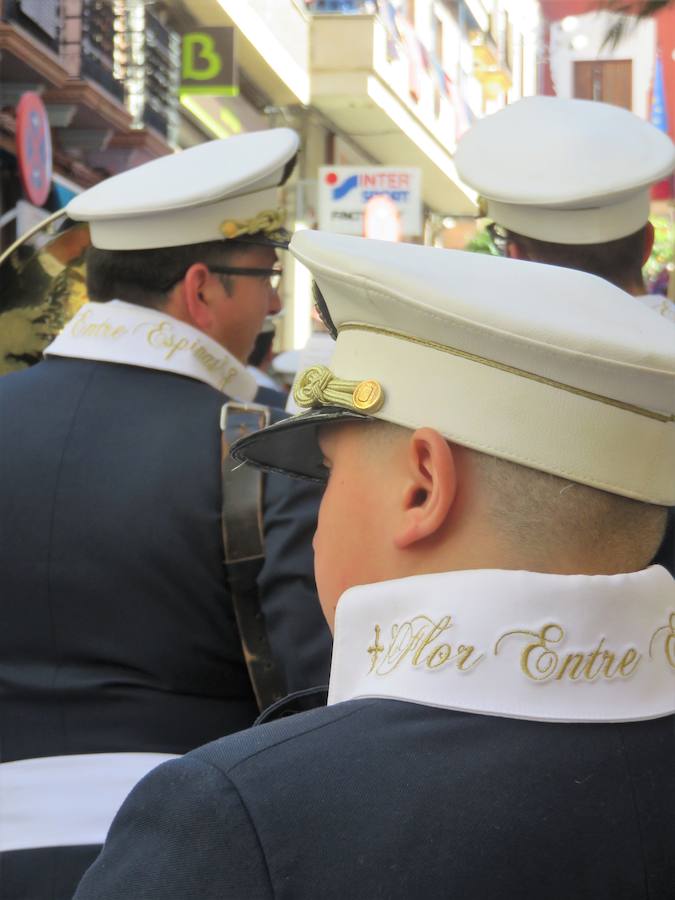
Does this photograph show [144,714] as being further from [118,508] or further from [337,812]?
[337,812]

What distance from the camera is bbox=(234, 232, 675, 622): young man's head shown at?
1.26 m

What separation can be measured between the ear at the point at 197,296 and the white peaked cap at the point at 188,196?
7cm

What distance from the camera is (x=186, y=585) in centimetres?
241

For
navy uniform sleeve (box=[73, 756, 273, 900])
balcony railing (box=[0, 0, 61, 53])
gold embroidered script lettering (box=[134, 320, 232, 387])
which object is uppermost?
navy uniform sleeve (box=[73, 756, 273, 900])

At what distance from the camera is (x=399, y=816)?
45.2 inches

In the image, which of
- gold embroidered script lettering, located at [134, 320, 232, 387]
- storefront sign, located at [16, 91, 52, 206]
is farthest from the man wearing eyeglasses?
storefront sign, located at [16, 91, 52, 206]

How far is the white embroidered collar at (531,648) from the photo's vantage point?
47.1 inches

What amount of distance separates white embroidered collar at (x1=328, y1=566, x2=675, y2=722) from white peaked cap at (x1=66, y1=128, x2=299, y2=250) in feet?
5.59

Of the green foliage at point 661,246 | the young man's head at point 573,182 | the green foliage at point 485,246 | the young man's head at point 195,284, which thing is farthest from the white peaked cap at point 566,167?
the green foliage at point 661,246

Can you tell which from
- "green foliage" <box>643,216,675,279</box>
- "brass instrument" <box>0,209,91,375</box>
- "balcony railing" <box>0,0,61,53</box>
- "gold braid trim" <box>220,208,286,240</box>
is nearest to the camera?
"gold braid trim" <box>220,208,286,240</box>

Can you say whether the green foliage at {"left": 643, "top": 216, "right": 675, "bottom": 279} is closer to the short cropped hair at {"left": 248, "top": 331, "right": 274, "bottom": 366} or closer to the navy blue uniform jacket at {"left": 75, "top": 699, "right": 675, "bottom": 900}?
the short cropped hair at {"left": 248, "top": 331, "right": 274, "bottom": 366}

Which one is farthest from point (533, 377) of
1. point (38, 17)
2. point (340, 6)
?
point (340, 6)

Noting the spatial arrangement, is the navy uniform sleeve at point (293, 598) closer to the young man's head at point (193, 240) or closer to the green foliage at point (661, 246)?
the young man's head at point (193, 240)

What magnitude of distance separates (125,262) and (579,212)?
3.01ft
